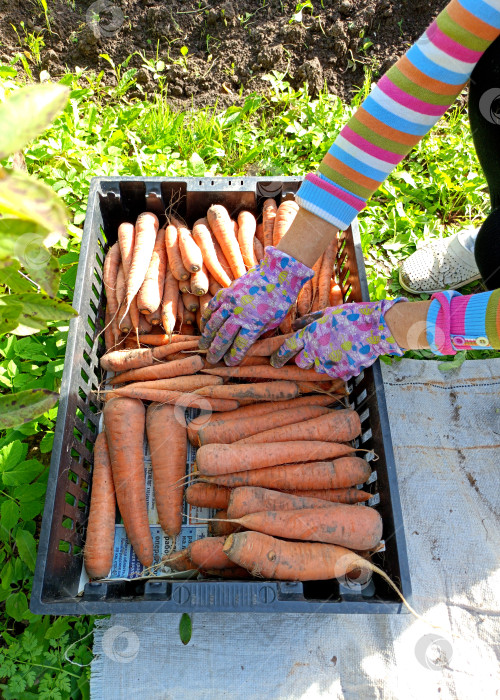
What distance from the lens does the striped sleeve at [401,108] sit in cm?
133

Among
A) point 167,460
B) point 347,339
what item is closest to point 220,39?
point 347,339

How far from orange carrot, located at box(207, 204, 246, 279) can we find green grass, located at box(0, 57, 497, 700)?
662mm

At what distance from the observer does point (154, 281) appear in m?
2.16

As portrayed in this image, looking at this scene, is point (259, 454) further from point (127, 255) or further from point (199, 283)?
point (127, 255)

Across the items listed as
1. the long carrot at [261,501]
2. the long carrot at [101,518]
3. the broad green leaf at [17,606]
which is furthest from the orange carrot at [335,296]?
the broad green leaf at [17,606]

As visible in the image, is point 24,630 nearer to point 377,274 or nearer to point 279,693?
point 279,693

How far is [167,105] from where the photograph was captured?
3174 millimetres

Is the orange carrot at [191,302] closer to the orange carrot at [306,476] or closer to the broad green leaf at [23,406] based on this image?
the orange carrot at [306,476]

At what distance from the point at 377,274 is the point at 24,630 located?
2.39 meters

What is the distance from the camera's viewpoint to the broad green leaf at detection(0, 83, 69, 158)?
54 centimetres

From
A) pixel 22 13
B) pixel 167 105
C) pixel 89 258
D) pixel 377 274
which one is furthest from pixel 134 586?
pixel 22 13

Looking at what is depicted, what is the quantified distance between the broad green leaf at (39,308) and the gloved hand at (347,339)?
0.92 metres

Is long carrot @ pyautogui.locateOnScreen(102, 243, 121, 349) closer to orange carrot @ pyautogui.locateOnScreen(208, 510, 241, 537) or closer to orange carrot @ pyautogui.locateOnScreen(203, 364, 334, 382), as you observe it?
orange carrot @ pyautogui.locateOnScreen(203, 364, 334, 382)

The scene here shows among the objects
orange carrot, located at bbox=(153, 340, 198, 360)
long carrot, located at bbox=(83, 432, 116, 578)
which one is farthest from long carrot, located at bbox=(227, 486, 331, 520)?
orange carrot, located at bbox=(153, 340, 198, 360)
